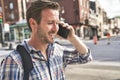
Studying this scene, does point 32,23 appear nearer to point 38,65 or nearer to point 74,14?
point 38,65

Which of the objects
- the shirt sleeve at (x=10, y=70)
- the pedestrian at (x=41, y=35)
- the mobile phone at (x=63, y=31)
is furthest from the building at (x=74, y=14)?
the shirt sleeve at (x=10, y=70)

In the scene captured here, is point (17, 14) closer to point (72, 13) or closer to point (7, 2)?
point (7, 2)

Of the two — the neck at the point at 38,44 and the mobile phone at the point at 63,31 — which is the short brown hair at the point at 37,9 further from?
the mobile phone at the point at 63,31

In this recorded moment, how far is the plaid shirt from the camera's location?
2.49 m

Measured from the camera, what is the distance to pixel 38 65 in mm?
2701

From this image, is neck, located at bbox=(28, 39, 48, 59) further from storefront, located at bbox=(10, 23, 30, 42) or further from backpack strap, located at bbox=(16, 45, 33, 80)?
storefront, located at bbox=(10, 23, 30, 42)

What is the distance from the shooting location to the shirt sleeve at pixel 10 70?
2.48 meters

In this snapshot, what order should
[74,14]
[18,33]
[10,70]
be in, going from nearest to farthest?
[10,70]
[18,33]
[74,14]

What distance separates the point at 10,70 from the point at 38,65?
289 mm

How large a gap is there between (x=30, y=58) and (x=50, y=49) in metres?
0.36

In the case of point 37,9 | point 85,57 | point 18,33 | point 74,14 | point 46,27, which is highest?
point 74,14

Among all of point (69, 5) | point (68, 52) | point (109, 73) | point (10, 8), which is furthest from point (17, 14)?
point (68, 52)

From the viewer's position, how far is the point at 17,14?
68.6m

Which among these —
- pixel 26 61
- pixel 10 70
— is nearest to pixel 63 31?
pixel 26 61
